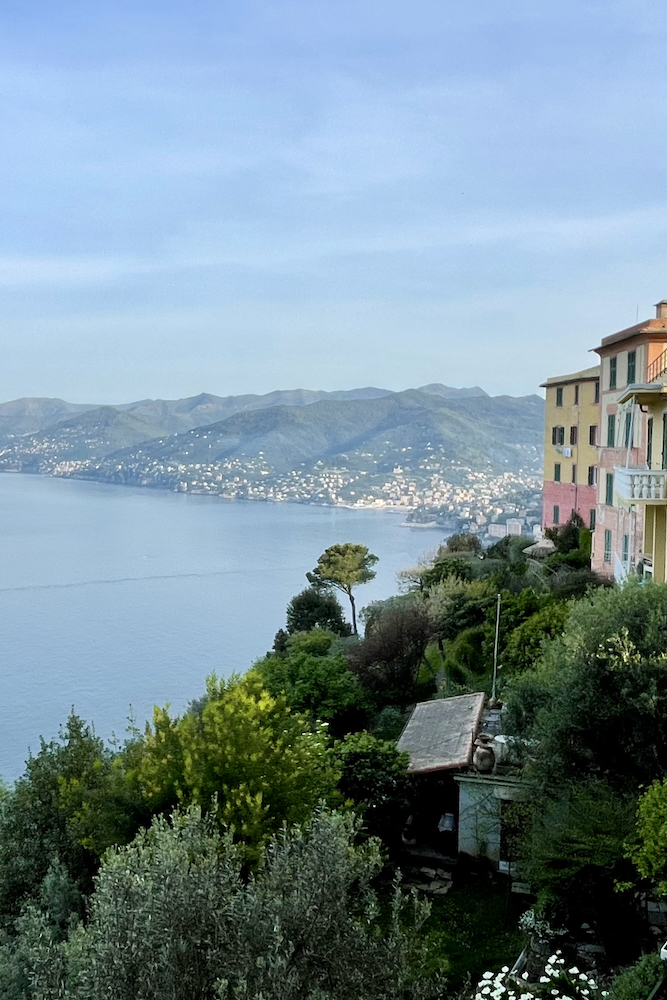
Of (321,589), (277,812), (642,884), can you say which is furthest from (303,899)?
(321,589)

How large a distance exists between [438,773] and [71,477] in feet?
544

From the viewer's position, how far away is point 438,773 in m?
12.6

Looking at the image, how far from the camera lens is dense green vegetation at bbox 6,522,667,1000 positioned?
5.42 meters

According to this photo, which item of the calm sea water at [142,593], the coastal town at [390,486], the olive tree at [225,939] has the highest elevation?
the coastal town at [390,486]

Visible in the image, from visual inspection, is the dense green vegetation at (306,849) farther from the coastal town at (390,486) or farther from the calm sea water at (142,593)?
the coastal town at (390,486)

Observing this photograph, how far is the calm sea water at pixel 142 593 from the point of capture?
33.5m

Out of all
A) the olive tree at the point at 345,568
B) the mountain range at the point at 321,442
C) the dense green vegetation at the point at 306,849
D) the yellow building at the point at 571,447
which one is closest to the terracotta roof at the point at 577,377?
the yellow building at the point at 571,447

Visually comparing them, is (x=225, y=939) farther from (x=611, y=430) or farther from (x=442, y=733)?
(x=611, y=430)

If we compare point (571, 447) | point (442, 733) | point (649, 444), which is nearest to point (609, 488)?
point (649, 444)

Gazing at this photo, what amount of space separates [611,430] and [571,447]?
9212mm

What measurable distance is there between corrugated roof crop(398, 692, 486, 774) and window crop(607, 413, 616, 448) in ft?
32.6

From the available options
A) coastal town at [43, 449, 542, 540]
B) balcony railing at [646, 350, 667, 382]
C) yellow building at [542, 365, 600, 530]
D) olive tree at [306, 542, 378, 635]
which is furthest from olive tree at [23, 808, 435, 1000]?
coastal town at [43, 449, 542, 540]

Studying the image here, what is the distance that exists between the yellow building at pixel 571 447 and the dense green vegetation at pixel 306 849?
19664mm

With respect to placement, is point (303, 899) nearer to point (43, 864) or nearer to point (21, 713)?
point (43, 864)
